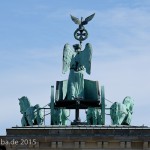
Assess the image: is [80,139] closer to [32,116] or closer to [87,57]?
[32,116]

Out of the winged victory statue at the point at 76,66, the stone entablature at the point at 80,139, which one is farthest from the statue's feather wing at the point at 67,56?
the stone entablature at the point at 80,139

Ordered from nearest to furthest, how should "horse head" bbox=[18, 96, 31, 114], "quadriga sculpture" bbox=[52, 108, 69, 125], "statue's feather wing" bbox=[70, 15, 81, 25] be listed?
"quadriga sculpture" bbox=[52, 108, 69, 125] → "horse head" bbox=[18, 96, 31, 114] → "statue's feather wing" bbox=[70, 15, 81, 25]

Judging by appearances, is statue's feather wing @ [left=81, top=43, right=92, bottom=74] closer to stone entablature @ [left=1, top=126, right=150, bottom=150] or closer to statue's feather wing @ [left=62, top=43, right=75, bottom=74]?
statue's feather wing @ [left=62, top=43, right=75, bottom=74]

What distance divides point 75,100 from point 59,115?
6.76 ft

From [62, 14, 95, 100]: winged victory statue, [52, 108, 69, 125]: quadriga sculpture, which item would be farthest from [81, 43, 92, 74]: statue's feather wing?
[52, 108, 69, 125]: quadriga sculpture

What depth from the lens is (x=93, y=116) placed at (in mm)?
67750

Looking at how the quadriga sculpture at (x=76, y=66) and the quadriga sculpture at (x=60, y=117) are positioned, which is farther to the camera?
the quadriga sculpture at (x=76, y=66)

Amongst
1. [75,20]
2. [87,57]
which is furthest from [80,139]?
[75,20]

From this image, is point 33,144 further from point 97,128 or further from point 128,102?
point 128,102

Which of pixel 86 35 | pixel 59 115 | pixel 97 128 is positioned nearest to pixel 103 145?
pixel 97 128

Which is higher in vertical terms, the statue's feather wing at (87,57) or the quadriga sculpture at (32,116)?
the statue's feather wing at (87,57)

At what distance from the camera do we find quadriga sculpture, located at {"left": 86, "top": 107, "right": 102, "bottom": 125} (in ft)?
222

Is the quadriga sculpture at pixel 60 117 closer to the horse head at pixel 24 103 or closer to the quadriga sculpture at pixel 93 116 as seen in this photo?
the quadriga sculpture at pixel 93 116

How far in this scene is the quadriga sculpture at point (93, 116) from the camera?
67625mm
